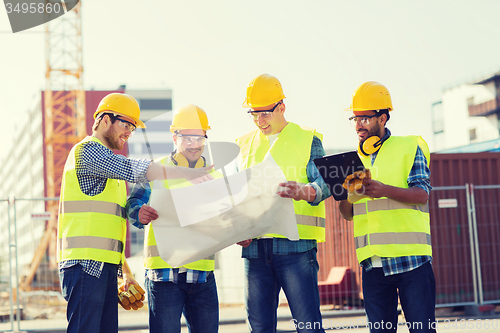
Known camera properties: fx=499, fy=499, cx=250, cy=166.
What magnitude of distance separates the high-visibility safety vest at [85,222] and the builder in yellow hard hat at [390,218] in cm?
186

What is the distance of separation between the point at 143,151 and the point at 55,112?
5680 centimetres

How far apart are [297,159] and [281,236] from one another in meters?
0.59

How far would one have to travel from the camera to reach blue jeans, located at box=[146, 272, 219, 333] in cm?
361

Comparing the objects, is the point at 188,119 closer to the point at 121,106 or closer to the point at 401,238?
the point at 121,106

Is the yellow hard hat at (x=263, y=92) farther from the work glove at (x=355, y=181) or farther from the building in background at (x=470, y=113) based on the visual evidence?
the building in background at (x=470, y=113)

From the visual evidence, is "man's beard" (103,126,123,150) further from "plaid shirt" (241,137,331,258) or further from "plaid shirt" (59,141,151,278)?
"plaid shirt" (241,137,331,258)

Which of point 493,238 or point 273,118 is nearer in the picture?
point 273,118

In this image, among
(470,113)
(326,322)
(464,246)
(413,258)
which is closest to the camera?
(413,258)

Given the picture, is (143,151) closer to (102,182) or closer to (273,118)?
(102,182)

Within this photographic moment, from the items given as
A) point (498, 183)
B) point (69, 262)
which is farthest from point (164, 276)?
point (498, 183)

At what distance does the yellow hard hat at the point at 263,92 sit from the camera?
12.7 ft

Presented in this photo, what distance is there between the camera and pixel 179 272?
3.64 metres

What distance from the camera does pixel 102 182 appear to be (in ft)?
11.9

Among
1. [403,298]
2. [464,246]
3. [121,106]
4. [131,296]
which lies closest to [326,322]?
[464,246]
